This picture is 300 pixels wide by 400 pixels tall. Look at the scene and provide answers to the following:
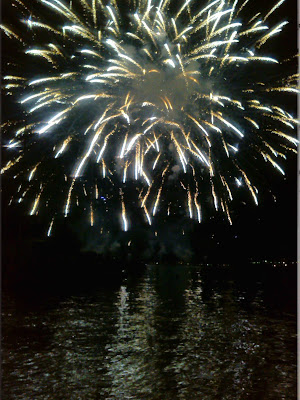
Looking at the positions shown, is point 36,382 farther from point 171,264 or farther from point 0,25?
point 171,264

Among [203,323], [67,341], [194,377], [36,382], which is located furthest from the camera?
[203,323]

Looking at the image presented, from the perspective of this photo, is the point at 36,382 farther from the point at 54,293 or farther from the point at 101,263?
the point at 101,263

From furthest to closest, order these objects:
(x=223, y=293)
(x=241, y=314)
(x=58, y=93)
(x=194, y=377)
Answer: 1. (x=223, y=293)
2. (x=58, y=93)
3. (x=241, y=314)
4. (x=194, y=377)

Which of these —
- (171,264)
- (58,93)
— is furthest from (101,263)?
(58,93)

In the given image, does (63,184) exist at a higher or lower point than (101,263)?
higher

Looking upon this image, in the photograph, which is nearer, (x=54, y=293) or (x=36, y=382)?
(x=36, y=382)

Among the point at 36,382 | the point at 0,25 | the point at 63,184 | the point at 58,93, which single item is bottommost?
the point at 36,382
